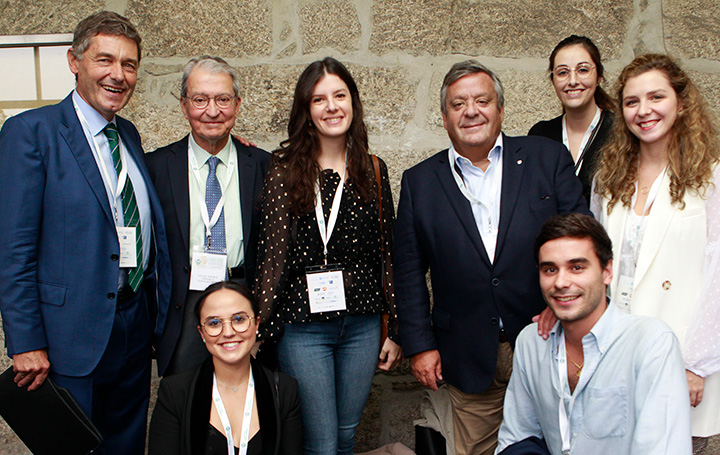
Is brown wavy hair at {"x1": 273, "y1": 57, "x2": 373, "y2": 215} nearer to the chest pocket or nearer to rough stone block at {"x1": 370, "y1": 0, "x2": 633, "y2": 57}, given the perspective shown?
rough stone block at {"x1": 370, "y1": 0, "x2": 633, "y2": 57}

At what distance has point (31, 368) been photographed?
221 centimetres

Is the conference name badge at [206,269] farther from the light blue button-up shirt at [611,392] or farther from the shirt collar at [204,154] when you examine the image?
the light blue button-up shirt at [611,392]

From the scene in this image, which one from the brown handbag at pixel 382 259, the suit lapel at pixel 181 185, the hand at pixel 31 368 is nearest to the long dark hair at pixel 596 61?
the brown handbag at pixel 382 259

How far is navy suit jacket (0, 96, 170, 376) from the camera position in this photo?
7.13 ft

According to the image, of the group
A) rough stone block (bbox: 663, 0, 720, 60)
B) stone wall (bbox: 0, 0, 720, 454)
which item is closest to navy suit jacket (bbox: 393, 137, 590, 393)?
stone wall (bbox: 0, 0, 720, 454)

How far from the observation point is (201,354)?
2.60m

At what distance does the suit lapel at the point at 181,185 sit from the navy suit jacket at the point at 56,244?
0.28m

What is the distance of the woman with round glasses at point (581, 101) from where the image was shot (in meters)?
2.80

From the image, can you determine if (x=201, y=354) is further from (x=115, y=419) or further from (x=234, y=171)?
(x=234, y=171)

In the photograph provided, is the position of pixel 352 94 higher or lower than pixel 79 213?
higher

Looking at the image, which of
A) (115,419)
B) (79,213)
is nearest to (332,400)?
(115,419)

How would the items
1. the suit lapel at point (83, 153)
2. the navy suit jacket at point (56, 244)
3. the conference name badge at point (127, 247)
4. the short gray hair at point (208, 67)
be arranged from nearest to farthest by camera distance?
the navy suit jacket at point (56, 244), the suit lapel at point (83, 153), the conference name badge at point (127, 247), the short gray hair at point (208, 67)

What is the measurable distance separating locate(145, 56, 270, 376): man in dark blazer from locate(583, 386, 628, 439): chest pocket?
1.40 metres

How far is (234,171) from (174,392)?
93 cm
